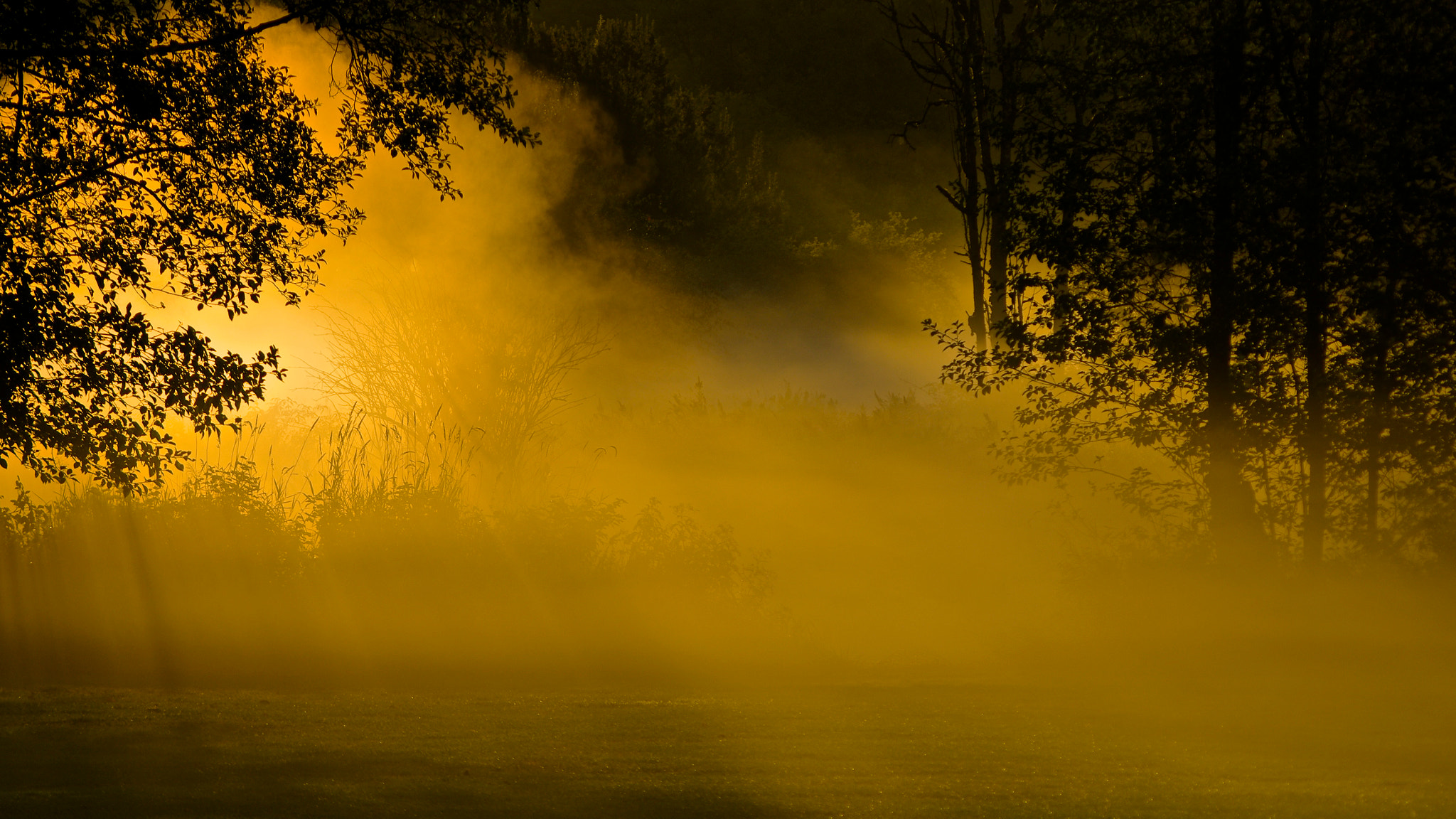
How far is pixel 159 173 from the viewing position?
777 cm

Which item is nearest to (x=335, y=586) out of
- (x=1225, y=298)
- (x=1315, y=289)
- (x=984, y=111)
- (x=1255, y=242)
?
(x=1225, y=298)

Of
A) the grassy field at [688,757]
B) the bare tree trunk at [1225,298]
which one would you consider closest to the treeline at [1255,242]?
the bare tree trunk at [1225,298]

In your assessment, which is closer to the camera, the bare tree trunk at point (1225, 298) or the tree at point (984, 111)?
the bare tree trunk at point (1225, 298)

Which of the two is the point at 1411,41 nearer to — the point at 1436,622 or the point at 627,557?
the point at 1436,622

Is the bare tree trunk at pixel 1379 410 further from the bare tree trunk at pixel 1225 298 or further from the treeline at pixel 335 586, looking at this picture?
the treeline at pixel 335 586

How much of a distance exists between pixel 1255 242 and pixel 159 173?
27.4ft

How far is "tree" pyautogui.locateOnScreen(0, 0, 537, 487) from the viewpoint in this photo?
6930 mm

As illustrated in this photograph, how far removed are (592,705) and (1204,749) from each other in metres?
3.95

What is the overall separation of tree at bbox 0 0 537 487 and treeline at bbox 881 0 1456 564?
458 centimetres

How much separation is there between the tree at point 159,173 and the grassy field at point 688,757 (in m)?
1.79

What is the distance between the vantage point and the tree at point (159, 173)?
6.93 meters

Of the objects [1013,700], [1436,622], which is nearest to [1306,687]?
[1436,622]

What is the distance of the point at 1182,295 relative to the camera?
1021 centimetres

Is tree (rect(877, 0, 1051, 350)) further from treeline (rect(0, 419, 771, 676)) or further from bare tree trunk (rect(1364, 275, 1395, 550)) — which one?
treeline (rect(0, 419, 771, 676))
